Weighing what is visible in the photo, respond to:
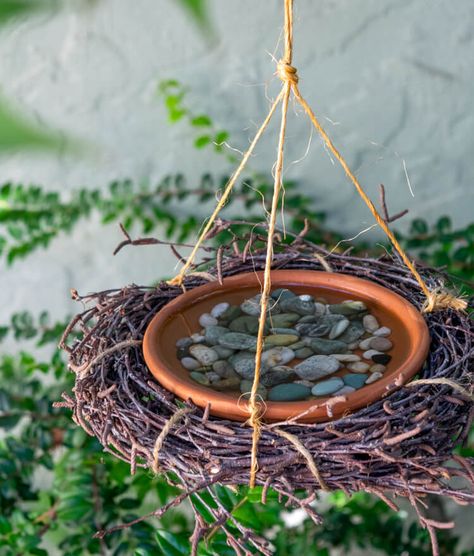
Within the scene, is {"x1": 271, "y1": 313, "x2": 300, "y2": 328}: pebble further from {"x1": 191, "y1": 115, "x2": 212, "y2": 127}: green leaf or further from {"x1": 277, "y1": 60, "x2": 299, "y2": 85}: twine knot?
{"x1": 191, "y1": 115, "x2": 212, "y2": 127}: green leaf

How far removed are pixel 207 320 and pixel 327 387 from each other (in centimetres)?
16

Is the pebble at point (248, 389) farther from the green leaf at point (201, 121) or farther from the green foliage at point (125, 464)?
the green leaf at point (201, 121)

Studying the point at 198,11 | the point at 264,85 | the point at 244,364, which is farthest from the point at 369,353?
the point at 264,85

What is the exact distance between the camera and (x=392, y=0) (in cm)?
130

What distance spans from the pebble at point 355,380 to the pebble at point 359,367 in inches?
0.6

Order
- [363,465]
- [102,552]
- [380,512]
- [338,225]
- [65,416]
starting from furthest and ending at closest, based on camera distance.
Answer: [338,225], [380,512], [65,416], [102,552], [363,465]

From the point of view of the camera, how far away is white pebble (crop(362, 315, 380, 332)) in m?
0.66

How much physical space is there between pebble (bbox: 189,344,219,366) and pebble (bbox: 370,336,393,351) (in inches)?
5.6

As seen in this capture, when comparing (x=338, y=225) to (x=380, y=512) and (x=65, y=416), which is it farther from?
(x=65, y=416)

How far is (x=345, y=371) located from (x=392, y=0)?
3.11ft

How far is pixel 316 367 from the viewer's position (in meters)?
0.59

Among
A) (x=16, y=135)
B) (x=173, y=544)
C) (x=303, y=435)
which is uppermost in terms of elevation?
(x=16, y=135)

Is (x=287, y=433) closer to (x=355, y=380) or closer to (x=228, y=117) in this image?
(x=355, y=380)

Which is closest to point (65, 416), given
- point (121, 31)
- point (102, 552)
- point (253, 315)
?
point (102, 552)
